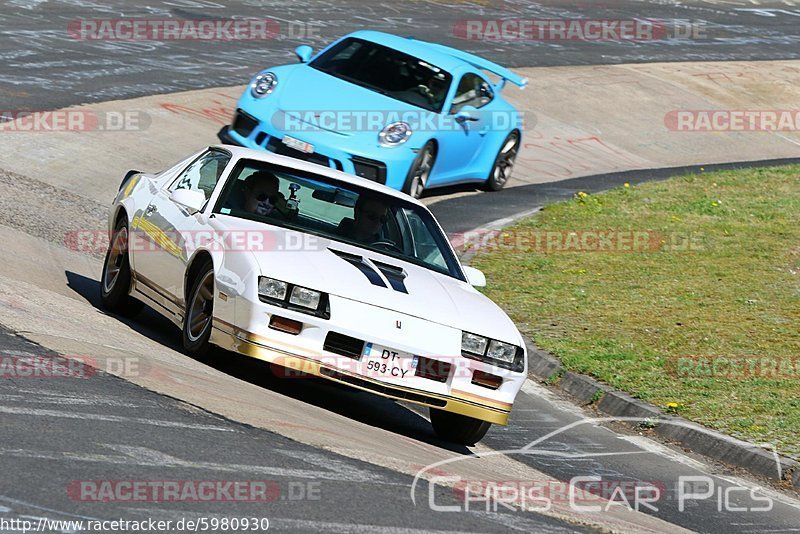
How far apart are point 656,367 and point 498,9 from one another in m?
23.5

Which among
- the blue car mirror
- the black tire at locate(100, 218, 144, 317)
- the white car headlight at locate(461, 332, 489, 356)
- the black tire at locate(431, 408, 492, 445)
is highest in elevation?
the blue car mirror

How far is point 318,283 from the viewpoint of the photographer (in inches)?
311

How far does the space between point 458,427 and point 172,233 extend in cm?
235

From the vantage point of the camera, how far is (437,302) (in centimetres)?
830

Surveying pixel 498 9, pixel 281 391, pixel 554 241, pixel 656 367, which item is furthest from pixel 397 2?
pixel 281 391

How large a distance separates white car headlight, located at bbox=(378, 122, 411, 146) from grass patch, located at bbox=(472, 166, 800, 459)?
1684 mm

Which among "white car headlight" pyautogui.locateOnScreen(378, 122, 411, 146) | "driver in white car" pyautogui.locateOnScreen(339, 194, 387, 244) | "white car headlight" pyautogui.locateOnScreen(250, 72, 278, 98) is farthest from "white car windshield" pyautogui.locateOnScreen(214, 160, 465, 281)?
"white car headlight" pyautogui.locateOnScreen(250, 72, 278, 98)

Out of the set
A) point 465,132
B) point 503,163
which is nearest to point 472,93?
point 465,132

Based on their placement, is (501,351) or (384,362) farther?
(501,351)

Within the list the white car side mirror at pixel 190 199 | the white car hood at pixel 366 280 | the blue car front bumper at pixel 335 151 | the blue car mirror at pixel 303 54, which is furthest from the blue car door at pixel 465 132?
the white car hood at pixel 366 280

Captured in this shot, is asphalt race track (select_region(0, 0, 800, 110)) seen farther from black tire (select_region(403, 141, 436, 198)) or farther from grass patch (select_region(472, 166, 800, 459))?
grass patch (select_region(472, 166, 800, 459))

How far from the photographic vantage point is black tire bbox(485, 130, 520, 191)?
60.6ft

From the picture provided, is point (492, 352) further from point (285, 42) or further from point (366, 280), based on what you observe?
point (285, 42)

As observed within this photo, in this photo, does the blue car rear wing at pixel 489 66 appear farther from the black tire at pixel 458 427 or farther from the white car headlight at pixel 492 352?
the white car headlight at pixel 492 352
